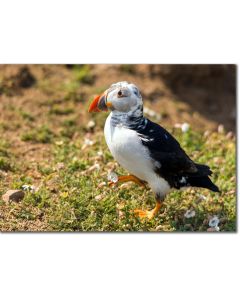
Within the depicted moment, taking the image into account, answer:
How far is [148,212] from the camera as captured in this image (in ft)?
17.7

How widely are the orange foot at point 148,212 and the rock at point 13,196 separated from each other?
41.2 inches

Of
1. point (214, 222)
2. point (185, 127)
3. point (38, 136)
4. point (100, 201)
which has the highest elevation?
point (185, 127)

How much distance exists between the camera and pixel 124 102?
16.5 ft

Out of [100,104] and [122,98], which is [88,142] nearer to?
[100,104]

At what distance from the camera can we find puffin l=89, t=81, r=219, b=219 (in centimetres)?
499

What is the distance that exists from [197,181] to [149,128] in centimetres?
70

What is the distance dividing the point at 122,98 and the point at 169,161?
0.67 meters

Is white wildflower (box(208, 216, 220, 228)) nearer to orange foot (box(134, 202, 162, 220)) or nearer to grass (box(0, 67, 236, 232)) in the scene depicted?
grass (box(0, 67, 236, 232))

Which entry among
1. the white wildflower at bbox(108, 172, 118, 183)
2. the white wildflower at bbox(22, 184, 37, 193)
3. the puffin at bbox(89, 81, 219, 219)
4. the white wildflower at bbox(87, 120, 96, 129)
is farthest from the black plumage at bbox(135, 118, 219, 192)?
the white wildflower at bbox(87, 120, 96, 129)

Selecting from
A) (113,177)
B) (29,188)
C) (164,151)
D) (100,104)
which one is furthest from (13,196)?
(164,151)

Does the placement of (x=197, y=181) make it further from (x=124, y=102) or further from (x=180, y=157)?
(x=124, y=102)

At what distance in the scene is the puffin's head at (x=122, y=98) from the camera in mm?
5004

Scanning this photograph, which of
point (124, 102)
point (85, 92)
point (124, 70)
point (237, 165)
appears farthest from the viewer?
point (124, 70)
